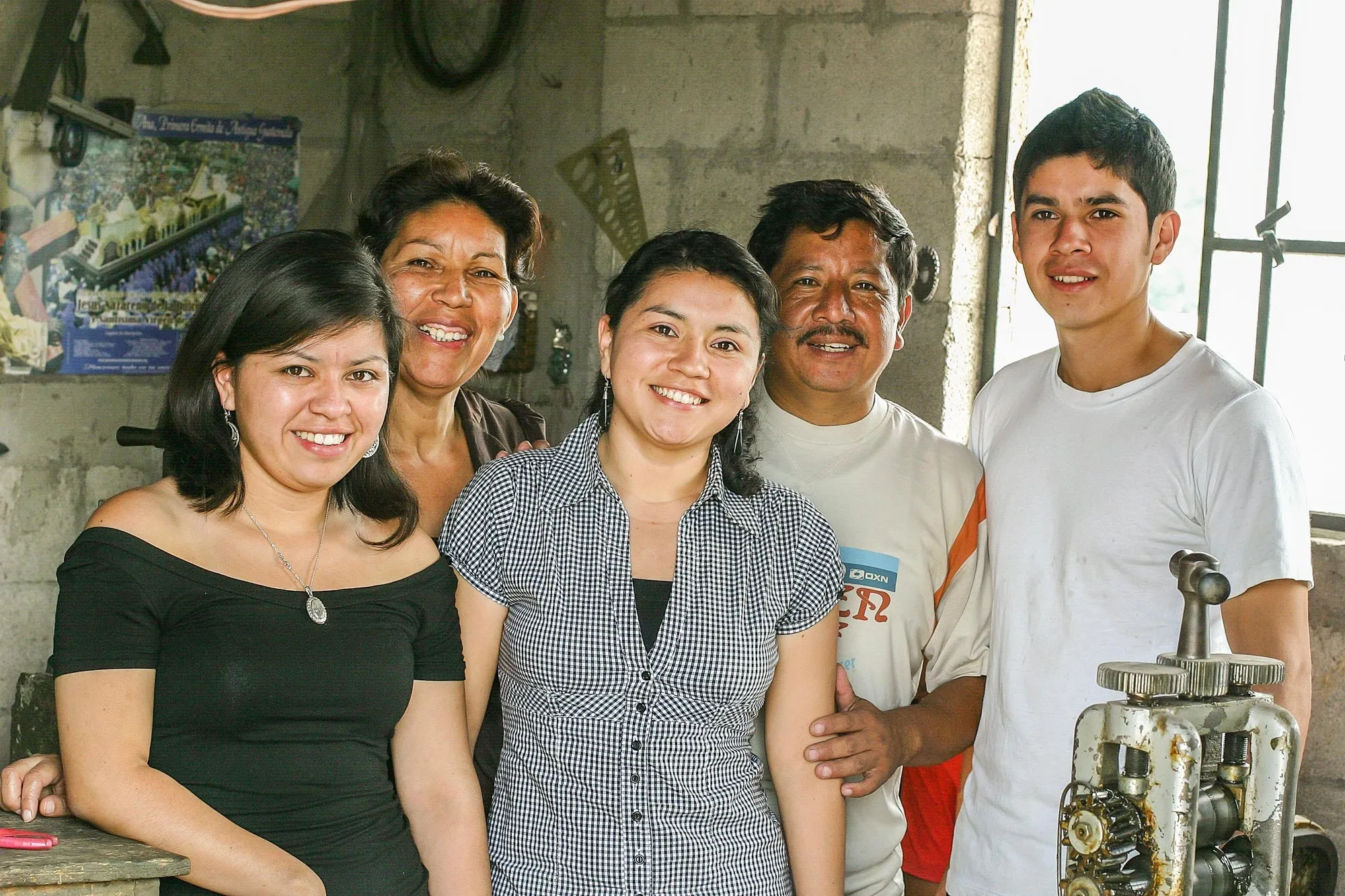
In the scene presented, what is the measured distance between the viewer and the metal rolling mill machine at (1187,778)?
143cm

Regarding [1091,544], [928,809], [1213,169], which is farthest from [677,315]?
[1213,169]

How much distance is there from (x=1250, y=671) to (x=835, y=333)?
113 cm

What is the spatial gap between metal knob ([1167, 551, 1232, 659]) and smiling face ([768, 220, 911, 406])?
1027 millimetres

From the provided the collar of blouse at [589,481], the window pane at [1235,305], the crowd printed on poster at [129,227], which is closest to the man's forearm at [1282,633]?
the collar of blouse at [589,481]

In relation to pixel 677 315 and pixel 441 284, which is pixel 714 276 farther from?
pixel 441 284

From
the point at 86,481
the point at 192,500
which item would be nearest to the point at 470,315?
the point at 192,500

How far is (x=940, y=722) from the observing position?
7.97 ft

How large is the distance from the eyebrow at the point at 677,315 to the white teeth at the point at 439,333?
1.67 ft

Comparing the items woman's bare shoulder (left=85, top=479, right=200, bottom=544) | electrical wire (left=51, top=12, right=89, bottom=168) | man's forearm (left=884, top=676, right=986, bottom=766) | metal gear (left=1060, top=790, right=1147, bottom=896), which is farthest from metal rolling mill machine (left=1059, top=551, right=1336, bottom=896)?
electrical wire (left=51, top=12, right=89, bottom=168)

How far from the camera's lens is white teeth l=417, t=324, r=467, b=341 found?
257 cm

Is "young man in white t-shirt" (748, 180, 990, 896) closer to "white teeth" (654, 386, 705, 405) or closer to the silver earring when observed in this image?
"white teeth" (654, 386, 705, 405)

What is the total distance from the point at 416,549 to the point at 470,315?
618 mm

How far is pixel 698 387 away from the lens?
2176 millimetres

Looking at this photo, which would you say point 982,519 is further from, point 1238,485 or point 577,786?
point 577,786
